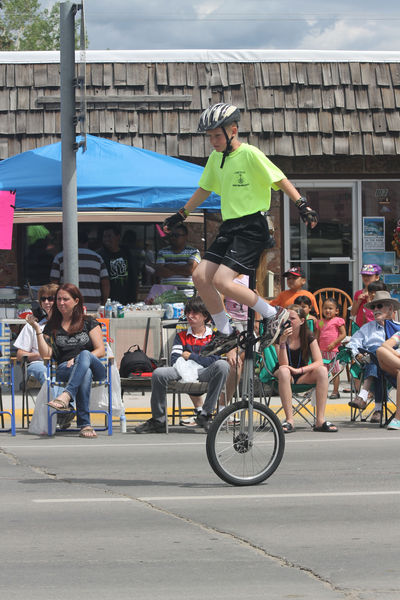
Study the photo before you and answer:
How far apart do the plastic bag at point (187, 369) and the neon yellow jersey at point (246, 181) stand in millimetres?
3236

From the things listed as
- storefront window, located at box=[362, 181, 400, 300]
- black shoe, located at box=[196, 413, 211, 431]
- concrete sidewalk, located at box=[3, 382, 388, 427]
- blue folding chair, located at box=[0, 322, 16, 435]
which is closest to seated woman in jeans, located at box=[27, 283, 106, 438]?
blue folding chair, located at box=[0, 322, 16, 435]

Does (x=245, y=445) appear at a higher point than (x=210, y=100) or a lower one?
lower

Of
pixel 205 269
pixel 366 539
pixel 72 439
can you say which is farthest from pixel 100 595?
pixel 72 439

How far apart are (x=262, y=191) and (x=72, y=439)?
3861 millimetres

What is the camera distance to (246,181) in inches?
301

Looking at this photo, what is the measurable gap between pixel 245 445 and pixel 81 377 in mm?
3077

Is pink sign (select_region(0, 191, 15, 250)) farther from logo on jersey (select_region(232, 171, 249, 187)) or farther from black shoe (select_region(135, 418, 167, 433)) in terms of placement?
logo on jersey (select_region(232, 171, 249, 187))

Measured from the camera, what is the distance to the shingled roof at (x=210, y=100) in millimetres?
15898

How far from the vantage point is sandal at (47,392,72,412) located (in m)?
10.1

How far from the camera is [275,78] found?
16.2 m

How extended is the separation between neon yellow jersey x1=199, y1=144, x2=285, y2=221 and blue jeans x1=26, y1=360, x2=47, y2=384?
3.92 m

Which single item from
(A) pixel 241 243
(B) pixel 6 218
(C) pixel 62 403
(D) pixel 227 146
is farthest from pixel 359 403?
(B) pixel 6 218

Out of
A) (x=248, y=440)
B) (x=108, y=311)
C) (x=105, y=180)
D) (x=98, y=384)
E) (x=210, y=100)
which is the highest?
(x=210, y=100)

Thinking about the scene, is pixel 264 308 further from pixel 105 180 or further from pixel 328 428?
pixel 105 180
